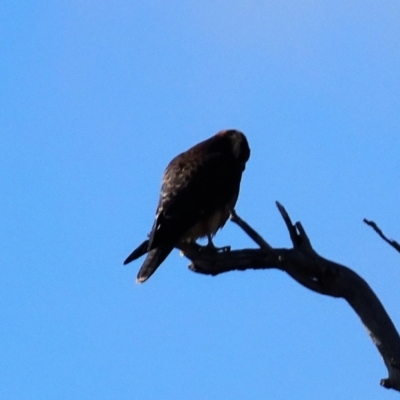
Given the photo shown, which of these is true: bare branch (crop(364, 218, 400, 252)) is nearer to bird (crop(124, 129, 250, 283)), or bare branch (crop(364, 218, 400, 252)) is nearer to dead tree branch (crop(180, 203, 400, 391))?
dead tree branch (crop(180, 203, 400, 391))

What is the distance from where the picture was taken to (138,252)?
586cm

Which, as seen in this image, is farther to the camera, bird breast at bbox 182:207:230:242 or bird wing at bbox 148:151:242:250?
bird breast at bbox 182:207:230:242

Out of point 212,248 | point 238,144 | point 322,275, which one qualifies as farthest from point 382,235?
point 238,144

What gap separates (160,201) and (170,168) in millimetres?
361

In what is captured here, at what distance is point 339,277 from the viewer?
14.0 feet

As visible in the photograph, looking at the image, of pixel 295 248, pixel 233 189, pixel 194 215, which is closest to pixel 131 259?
pixel 194 215

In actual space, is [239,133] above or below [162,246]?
above

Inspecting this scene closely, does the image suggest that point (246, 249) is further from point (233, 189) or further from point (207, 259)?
A: point (233, 189)

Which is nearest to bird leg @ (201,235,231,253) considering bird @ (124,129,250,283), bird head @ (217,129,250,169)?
bird @ (124,129,250,283)

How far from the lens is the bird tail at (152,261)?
5.77 m

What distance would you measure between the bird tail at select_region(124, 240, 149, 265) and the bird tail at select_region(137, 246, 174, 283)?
4 centimetres

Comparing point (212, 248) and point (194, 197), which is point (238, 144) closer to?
point (194, 197)

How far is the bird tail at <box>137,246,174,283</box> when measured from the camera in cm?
577

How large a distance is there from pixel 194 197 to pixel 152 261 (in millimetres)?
675
